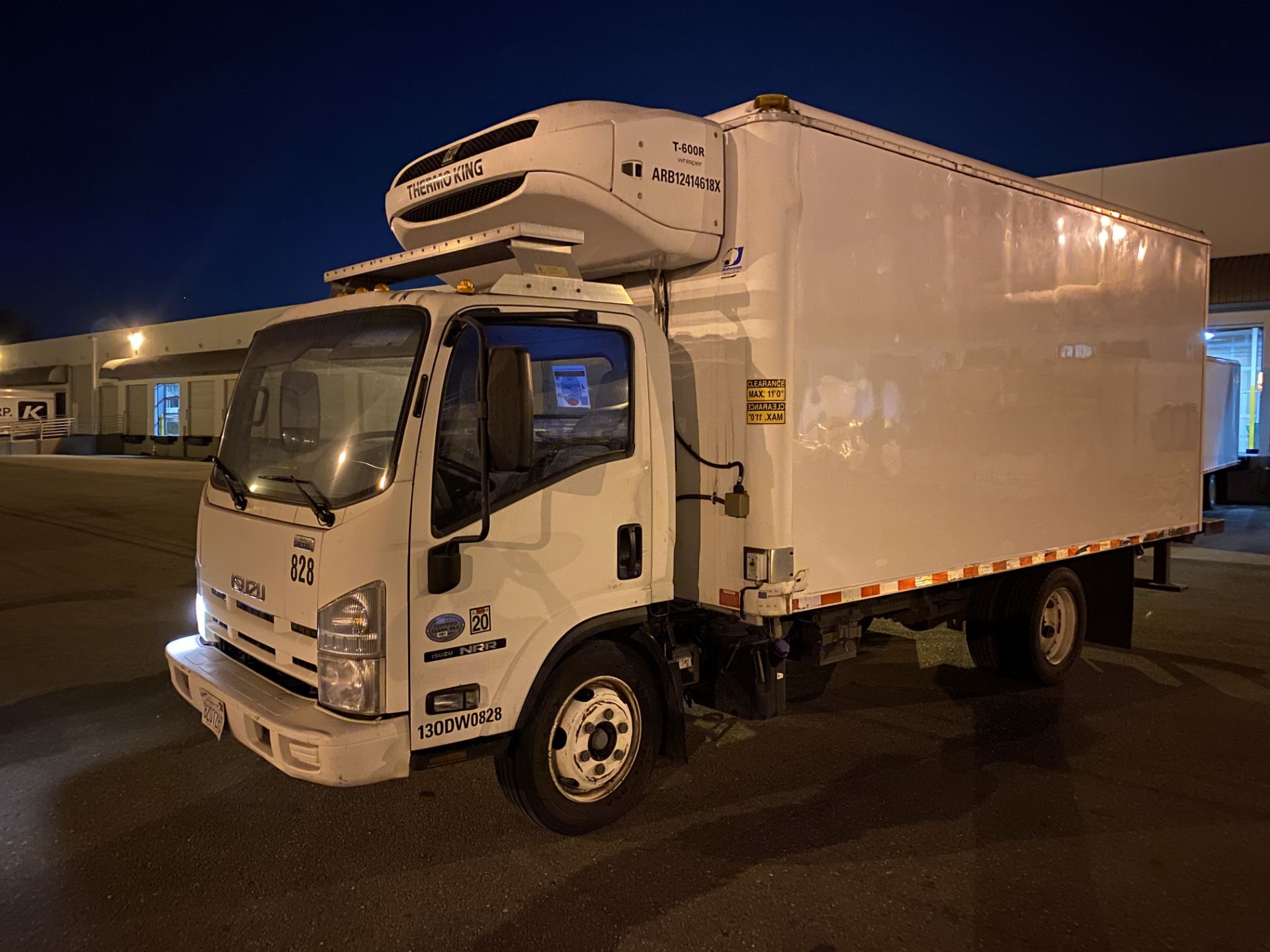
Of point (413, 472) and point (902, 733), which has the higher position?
point (413, 472)

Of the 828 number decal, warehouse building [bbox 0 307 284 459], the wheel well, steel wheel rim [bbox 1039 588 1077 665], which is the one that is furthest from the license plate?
warehouse building [bbox 0 307 284 459]

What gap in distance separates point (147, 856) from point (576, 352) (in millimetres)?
2981

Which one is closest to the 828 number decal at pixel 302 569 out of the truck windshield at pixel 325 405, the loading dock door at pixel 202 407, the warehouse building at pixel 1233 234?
the truck windshield at pixel 325 405

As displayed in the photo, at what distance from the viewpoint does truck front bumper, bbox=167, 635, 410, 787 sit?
3510 mm

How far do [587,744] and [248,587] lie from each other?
1697mm

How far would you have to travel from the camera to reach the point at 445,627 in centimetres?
376

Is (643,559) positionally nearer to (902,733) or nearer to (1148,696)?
(902,733)

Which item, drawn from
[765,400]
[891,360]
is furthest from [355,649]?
[891,360]

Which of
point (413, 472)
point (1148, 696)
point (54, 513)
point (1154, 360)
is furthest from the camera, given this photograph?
point (54, 513)

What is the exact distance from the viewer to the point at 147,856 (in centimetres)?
418

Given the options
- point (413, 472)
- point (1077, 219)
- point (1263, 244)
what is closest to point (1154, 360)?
point (1077, 219)

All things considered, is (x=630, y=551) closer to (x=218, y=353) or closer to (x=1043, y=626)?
(x=1043, y=626)

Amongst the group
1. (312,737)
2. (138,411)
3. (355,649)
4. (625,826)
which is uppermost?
(138,411)

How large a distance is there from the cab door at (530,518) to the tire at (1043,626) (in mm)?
3448
